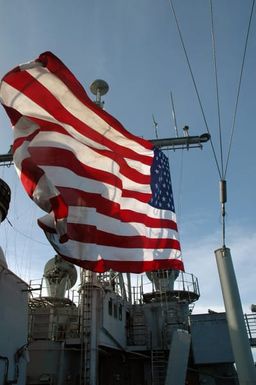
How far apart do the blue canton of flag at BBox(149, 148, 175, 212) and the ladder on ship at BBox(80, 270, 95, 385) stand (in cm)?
713

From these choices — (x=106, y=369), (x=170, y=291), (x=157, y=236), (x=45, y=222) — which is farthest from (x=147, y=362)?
(x=45, y=222)

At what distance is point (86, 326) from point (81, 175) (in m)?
9.09

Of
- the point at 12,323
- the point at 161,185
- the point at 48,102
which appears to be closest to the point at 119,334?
the point at 12,323

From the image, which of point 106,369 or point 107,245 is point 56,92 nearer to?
point 107,245

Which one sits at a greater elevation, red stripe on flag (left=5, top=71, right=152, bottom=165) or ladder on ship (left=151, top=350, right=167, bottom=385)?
red stripe on flag (left=5, top=71, right=152, bottom=165)

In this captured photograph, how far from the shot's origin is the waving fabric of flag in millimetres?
6324

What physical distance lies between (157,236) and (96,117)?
2611mm

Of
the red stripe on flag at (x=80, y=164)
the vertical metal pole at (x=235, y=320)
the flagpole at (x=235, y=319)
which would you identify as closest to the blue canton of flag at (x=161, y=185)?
the red stripe on flag at (x=80, y=164)

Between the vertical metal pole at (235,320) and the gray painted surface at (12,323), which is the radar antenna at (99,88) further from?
the vertical metal pole at (235,320)

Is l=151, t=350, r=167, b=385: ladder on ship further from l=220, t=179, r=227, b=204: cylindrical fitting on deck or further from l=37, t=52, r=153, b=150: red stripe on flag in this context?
l=220, t=179, r=227, b=204: cylindrical fitting on deck

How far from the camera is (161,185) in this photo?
8867mm

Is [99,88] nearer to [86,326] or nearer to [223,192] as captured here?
[86,326]

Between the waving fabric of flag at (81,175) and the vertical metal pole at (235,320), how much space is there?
2.41m

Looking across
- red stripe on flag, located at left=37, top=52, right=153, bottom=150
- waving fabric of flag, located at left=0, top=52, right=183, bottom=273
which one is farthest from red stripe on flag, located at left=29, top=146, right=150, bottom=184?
red stripe on flag, located at left=37, top=52, right=153, bottom=150
